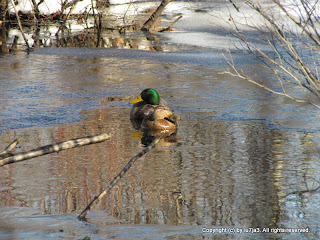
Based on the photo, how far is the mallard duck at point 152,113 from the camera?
6254 mm

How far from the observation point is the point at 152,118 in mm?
6387

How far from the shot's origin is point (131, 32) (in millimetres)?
15008

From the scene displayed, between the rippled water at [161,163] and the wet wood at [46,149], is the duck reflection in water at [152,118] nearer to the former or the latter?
the rippled water at [161,163]

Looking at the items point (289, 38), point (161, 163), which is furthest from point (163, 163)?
point (289, 38)

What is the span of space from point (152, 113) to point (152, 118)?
7 cm

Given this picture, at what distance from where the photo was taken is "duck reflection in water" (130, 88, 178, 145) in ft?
20.0

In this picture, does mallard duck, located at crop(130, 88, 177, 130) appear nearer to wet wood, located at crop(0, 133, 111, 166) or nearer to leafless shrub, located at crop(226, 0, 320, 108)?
leafless shrub, located at crop(226, 0, 320, 108)

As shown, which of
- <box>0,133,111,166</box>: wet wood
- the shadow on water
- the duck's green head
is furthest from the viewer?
the duck's green head

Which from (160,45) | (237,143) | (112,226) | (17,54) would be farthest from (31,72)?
(112,226)

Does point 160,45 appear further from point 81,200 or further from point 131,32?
point 81,200

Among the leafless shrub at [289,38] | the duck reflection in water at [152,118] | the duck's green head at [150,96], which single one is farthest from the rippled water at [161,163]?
the leafless shrub at [289,38]

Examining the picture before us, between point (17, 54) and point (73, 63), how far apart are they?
172 centimetres

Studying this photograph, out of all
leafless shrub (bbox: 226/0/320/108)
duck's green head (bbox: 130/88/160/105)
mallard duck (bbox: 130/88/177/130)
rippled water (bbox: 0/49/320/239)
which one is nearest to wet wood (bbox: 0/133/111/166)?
rippled water (bbox: 0/49/320/239)

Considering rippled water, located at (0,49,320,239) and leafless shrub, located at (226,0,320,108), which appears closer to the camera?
rippled water, located at (0,49,320,239)
